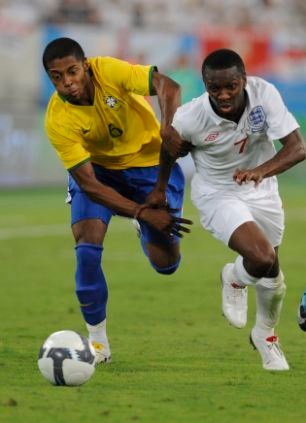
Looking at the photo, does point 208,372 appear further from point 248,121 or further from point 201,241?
point 201,241

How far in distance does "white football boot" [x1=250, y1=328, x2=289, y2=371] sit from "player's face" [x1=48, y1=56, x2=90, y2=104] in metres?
2.07

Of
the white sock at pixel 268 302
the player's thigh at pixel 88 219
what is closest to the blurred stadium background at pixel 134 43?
the player's thigh at pixel 88 219

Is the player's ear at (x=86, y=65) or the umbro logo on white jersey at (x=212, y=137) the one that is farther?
the player's ear at (x=86, y=65)

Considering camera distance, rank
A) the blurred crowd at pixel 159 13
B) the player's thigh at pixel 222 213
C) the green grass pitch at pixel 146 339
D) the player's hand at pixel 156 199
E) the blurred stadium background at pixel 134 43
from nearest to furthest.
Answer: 1. the green grass pitch at pixel 146 339
2. the player's thigh at pixel 222 213
3. the player's hand at pixel 156 199
4. the blurred stadium background at pixel 134 43
5. the blurred crowd at pixel 159 13

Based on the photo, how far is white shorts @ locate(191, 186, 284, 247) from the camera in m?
7.66

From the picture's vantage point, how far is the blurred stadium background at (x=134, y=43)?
2456 centimetres

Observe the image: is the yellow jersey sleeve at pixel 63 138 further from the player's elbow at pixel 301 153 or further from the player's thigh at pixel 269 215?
the player's elbow at pixel 301 153

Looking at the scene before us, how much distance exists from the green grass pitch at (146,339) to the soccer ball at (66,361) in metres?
0.08

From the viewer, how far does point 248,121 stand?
756 cm

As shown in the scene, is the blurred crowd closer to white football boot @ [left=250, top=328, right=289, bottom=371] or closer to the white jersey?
the white jersey

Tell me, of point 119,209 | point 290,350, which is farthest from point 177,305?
point 119,209

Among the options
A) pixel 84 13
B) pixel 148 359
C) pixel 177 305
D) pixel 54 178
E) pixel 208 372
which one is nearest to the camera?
pixel 208 372

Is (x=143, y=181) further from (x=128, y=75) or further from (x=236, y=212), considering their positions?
(x=236, y=212)

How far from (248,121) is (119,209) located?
1082mm
